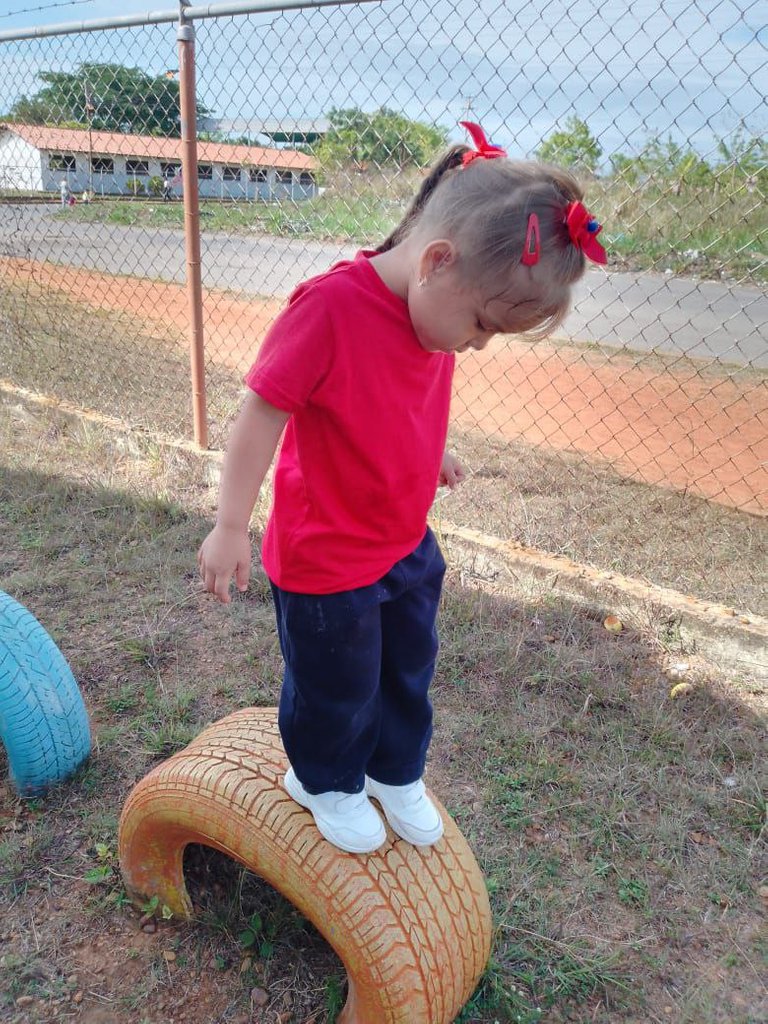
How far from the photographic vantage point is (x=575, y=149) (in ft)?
14.2

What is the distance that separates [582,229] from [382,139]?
307 centimetres

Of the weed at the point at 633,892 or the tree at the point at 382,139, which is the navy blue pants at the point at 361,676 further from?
the tree at the point at 382,139

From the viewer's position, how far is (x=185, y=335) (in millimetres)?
8758

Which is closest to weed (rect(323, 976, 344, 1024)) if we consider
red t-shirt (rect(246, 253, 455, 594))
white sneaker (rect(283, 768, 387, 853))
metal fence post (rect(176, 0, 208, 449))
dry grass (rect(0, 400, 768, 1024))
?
dry grass (rect(0, 400, 768, 1024))

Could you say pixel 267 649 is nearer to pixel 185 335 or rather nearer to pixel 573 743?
pixel 573 743

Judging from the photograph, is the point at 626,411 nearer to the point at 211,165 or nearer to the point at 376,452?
the point at 211,165

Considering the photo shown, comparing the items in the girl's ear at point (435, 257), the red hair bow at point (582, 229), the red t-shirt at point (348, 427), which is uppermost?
the red hair bow at point (582, 229)

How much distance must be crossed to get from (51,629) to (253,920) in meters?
1.55

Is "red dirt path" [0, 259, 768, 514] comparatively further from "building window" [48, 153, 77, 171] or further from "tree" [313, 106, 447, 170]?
"building window" [48, 153, 77, 171]

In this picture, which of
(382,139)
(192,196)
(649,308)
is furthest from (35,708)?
(649,308)

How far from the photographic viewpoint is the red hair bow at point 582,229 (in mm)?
1266

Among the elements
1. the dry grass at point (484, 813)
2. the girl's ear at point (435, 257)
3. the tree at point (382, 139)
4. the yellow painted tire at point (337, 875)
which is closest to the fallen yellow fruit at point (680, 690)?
the dry grass at point (484, 813)

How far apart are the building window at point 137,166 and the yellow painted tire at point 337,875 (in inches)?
239

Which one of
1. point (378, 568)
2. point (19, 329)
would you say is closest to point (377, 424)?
point (378, 568)
